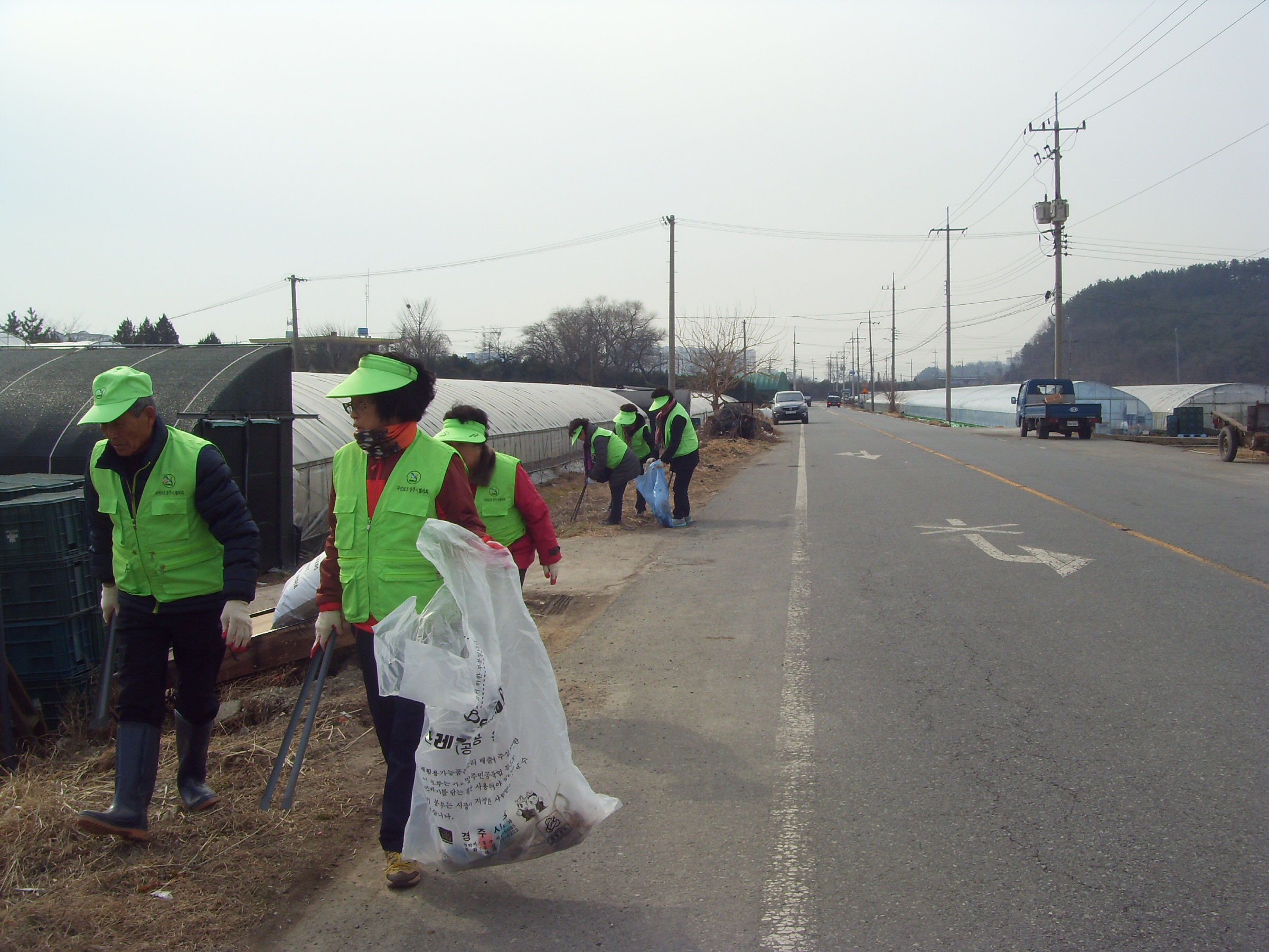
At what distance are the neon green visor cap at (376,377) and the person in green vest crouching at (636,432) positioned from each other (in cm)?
892

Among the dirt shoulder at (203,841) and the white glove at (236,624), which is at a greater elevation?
the white glove at (236,624)

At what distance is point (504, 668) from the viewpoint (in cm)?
319

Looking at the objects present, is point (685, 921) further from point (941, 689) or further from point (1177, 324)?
point (1177, 324)

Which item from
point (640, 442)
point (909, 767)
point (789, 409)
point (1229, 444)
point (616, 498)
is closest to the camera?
point (909, 767)

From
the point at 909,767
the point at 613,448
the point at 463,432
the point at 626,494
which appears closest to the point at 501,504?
the point at 463,432

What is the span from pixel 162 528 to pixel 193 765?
3.45 ft

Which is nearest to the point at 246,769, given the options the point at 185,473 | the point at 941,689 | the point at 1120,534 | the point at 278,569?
the point at 185,473

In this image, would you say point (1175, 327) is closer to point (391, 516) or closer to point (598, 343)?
point (598, 343)

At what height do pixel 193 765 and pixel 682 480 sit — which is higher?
pixel 682 480

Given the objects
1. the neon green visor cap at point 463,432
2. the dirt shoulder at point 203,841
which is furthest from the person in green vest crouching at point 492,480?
the dirt shoulder at point 203,841

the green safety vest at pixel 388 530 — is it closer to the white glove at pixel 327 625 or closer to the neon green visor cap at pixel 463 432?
the white glove at pixel 327 625

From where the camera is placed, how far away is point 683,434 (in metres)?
12.3

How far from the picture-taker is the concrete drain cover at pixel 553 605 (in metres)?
7.75

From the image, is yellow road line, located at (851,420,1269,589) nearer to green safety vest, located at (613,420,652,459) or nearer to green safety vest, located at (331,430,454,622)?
green safety vest, located at (613,420,652,459)
